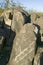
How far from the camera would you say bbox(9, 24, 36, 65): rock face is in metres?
15.6

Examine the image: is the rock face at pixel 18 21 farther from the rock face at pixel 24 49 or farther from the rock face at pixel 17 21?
the rock face at pixel 24 49

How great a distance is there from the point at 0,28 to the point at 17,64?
4.65 metres

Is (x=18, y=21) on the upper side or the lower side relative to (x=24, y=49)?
upper

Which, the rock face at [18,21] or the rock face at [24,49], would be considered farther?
the rock face at [18,21]

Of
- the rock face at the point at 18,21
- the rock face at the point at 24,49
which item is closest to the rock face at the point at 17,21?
the rock face at the point at 18,21

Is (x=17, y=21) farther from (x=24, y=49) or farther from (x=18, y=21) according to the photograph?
(x=24, y=49)

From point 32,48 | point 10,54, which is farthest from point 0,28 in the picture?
point 32,48

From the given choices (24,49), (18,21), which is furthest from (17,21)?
(24,49)

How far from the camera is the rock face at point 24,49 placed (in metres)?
15.6

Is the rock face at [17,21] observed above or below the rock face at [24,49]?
above

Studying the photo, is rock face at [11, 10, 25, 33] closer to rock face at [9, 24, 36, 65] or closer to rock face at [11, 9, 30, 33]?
rock face at [11, 9, 30, 33]

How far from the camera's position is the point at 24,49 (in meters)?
15.9

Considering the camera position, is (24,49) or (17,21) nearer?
(24,49)

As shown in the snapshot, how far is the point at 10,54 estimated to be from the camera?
16859 mm
